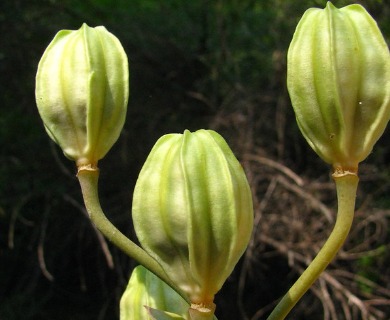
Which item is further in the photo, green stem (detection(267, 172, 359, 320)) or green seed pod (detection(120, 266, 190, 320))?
green seed pod (detection(120, 266, 190, 320))

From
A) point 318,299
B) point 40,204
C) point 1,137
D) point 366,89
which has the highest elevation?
point 366,89

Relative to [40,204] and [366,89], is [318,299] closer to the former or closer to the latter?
[40,204]

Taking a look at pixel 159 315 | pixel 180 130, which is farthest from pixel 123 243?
pixel 180 130

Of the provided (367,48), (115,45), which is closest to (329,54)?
(367,48)

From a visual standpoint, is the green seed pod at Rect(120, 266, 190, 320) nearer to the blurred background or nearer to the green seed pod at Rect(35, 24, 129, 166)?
the green seed pod at Rect(35, 24, 129, 166)

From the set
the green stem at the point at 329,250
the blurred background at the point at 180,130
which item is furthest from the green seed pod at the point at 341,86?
the blurred background at the point at 180,130

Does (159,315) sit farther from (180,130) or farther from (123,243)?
(180,130)

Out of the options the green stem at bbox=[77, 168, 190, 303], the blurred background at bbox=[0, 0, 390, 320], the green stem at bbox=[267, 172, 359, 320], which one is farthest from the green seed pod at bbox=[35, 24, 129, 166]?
the blurred background at bbox=[0, 0, 390, 320]
